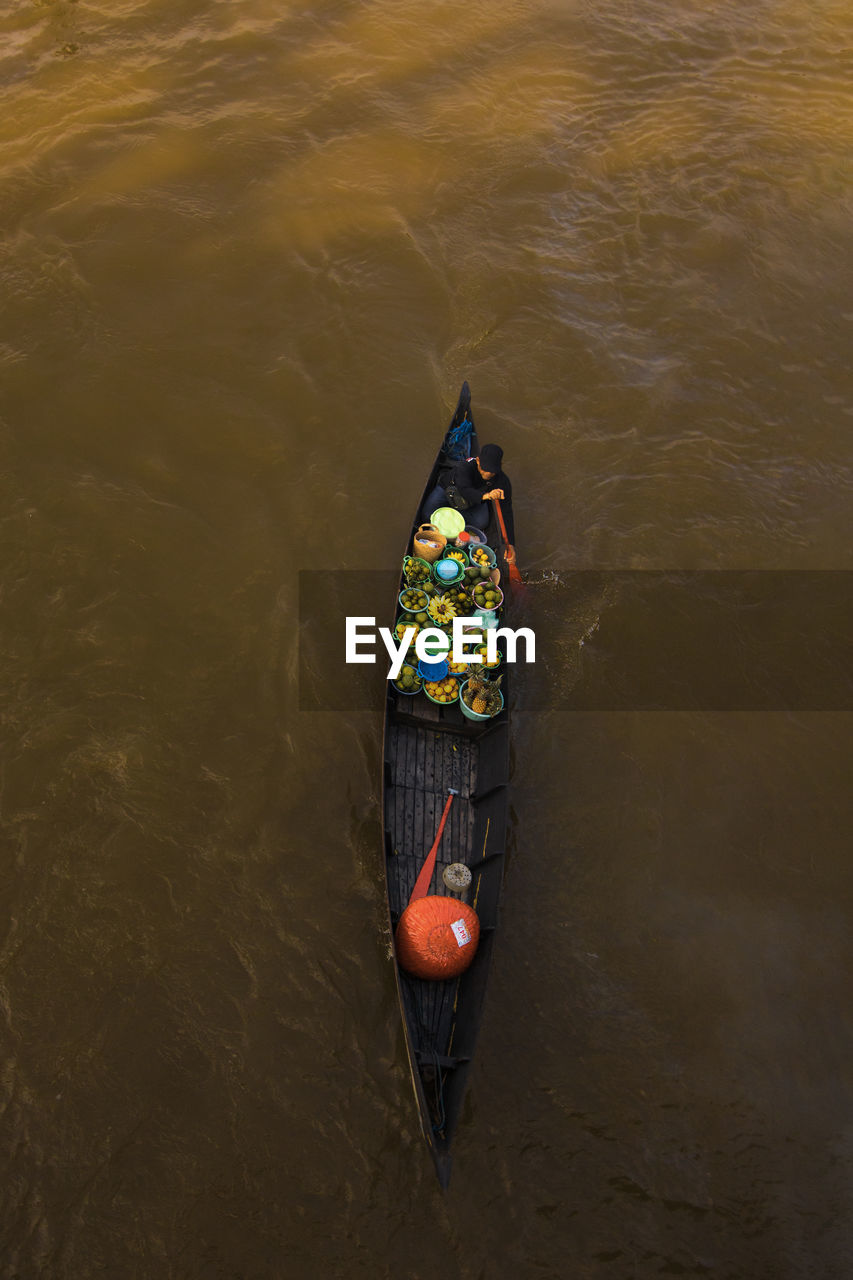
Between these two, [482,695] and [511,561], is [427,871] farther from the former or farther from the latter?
[511,561]

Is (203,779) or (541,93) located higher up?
(541,93)

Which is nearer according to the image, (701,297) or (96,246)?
(96,246)

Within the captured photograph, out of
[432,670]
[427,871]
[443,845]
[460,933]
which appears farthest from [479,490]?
[460,933]

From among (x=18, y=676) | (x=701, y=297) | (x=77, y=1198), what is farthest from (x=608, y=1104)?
(x=701, y=297)

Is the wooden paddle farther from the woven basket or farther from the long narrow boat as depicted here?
the long narrow boat

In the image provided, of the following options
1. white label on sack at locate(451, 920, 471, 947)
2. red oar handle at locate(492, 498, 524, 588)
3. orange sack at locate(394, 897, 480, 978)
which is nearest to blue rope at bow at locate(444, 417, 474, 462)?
red oar handle at locate(492, 498, 524, 588)

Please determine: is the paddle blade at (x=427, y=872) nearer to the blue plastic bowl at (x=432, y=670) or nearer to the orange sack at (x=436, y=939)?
the orange sack at (x=436, y=939)

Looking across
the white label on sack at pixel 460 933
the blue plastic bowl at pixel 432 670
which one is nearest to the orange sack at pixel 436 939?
the white label on sack at pixel 460 933

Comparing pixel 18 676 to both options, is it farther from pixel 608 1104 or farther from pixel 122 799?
pixel 608 1104
